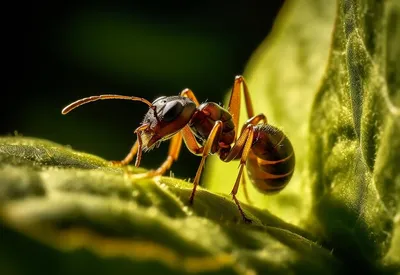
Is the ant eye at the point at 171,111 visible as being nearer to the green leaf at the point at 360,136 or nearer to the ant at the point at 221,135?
the ant at the point at 221,135

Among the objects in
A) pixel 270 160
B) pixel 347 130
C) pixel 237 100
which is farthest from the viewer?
pixel 237 100

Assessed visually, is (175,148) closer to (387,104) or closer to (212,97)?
(212,97)

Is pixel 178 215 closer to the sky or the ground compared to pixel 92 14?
closer to the ground

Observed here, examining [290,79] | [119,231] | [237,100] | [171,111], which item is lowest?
[119,231]

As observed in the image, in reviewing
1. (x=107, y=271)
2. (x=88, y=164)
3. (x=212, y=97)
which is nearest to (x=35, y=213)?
(x=107, y=271)

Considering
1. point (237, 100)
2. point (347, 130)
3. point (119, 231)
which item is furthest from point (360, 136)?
point (237, 100)

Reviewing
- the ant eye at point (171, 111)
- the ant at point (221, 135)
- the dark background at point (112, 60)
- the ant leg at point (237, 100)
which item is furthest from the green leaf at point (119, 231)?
the dark background at point (112, 60)

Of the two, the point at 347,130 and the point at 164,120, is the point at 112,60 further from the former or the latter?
the point at 347,130

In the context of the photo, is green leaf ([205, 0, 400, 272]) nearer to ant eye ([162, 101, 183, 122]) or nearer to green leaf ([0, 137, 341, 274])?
green leaf ([0, 137, 341, 274])
